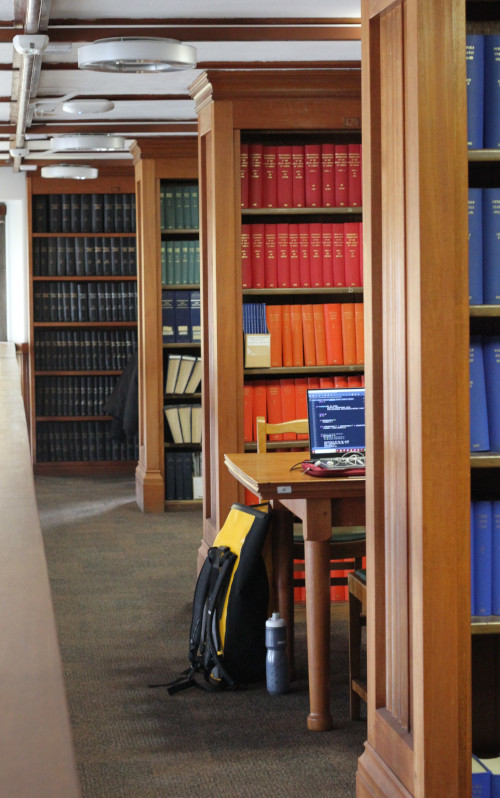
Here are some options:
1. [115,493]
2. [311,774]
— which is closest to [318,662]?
[311,774]

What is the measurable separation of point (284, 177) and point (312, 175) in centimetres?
16

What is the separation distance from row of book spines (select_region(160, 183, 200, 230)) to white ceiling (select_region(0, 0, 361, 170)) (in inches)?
49.9

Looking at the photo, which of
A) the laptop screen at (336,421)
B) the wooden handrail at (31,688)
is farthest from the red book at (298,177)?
the wooden handrail at (31,688)

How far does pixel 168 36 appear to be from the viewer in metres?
4.48

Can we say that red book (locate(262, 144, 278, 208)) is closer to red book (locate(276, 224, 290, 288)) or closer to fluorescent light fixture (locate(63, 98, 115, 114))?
red book (locate(276, 224, 290, 288))

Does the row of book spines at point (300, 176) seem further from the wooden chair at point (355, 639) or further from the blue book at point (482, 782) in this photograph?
the blue book at point (482, 782)

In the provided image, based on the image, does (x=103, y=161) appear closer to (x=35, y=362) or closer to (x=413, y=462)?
(x=35, y=362)

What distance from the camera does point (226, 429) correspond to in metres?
5.12

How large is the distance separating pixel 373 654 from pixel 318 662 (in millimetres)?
807

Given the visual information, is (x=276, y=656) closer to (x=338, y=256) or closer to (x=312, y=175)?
(x=338, y=256)

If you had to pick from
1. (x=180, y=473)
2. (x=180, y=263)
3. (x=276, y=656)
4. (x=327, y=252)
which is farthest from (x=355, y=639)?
(x=180, y=263)

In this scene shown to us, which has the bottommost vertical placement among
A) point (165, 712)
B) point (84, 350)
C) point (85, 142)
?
point (165, 712)

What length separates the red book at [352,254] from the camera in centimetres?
534

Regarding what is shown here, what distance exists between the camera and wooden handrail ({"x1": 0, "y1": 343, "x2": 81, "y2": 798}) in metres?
0.61
